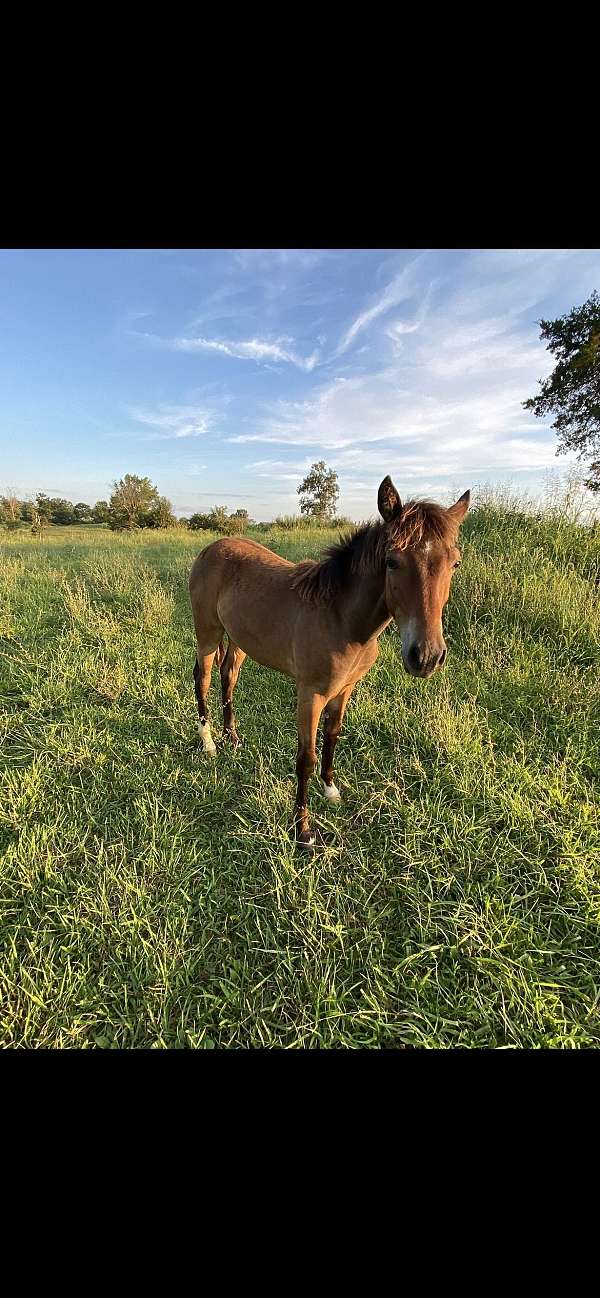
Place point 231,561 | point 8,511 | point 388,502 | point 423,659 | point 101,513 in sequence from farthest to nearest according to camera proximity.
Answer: point 101,513 → point 8,511 → point 231,561 → point 388,502 → point 423,659

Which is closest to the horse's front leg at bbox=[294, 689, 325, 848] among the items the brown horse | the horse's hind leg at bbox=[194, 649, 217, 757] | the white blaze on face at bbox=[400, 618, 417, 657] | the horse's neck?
the brown horse

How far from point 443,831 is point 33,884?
2.46 meters

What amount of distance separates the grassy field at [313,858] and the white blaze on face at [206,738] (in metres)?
0.10

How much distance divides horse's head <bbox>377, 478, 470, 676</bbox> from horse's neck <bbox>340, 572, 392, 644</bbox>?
31 cm

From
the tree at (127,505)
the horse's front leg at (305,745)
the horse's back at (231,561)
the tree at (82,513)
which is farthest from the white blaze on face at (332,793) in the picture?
the tree at (82,513)

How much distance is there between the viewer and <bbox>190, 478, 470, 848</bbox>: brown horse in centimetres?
164

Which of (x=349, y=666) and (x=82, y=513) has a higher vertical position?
(x=82, y=513)

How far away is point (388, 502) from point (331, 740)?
5.68 feet

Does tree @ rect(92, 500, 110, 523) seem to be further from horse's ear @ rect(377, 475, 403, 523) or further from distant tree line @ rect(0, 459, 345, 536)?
horse's ear @ rect(377, 475, 403, 523)

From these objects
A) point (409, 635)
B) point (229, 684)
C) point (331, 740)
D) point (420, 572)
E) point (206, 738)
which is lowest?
point (206, 738)

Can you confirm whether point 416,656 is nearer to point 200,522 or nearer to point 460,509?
point 460,509

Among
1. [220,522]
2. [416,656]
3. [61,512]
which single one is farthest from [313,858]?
[61,512]

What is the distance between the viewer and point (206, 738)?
3322mm
